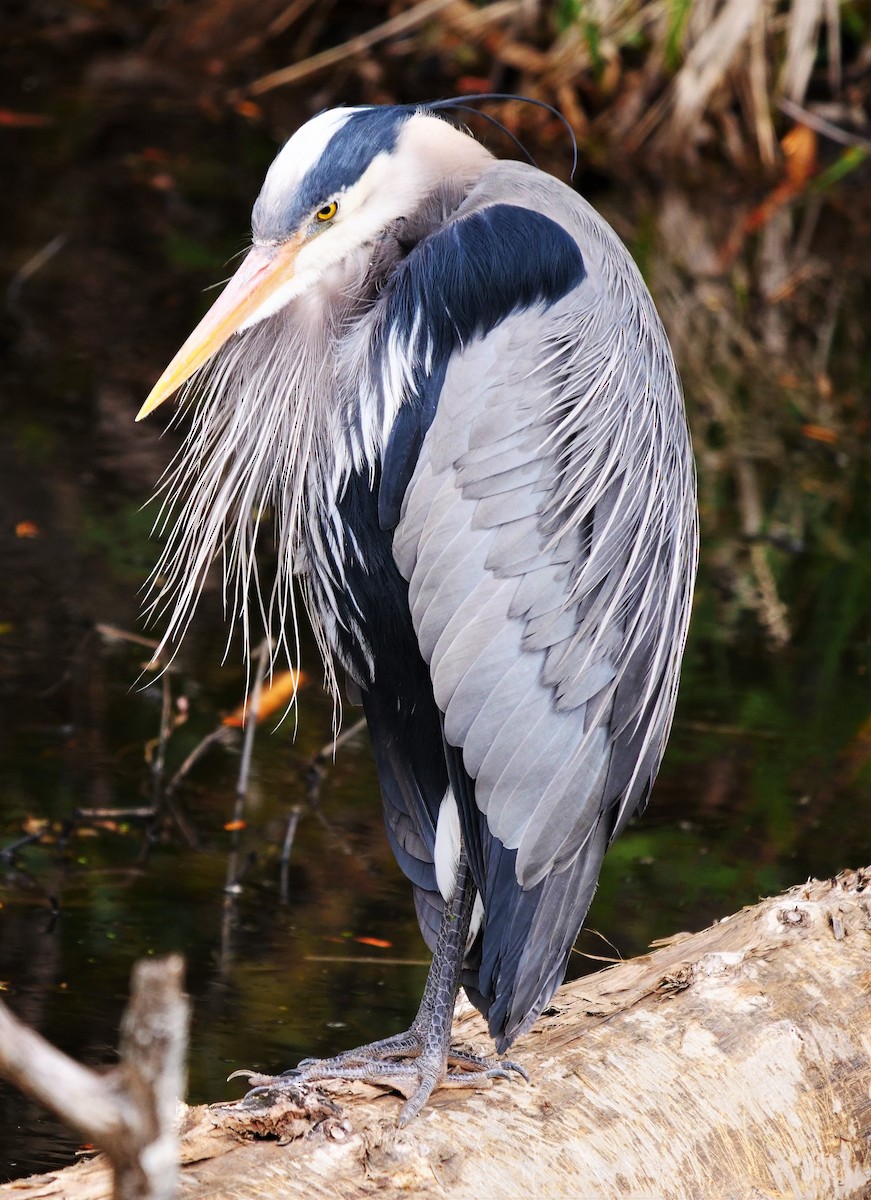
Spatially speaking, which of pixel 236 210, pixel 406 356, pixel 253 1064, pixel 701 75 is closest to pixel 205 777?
pixel 253 1064

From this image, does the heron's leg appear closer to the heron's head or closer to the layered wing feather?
the layered wing feather

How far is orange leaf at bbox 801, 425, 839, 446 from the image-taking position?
5844 millimetres

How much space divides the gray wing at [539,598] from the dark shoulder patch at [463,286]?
0.09 feet

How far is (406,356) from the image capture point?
2264mm

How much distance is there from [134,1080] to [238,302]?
1296mm

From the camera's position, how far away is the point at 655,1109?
Result: 7.13ft

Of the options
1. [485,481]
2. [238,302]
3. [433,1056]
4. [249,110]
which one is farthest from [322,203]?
[249,110]

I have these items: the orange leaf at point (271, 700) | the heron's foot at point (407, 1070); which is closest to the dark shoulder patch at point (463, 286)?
the heron's foot at point (407, 1070)

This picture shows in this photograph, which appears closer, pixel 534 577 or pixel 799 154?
pixel 534 577

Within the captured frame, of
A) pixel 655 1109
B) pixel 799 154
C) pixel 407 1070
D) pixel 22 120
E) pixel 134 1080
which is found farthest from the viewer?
pixel 799 154

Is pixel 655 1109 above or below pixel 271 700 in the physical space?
above

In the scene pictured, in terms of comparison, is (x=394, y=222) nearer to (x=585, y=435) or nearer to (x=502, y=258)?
(x=502, y=258)

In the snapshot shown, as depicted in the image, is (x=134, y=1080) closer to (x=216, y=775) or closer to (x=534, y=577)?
(x=534, y=577)

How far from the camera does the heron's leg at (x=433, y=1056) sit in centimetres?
226
